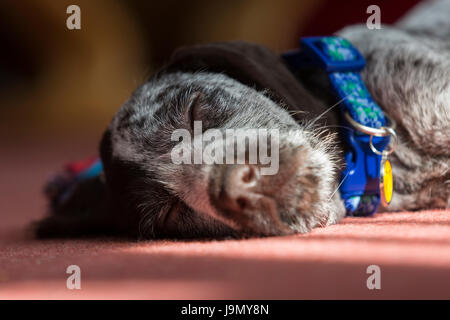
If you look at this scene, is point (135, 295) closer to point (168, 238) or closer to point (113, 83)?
point (168, 238)

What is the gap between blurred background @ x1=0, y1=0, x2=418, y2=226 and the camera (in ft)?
23.1

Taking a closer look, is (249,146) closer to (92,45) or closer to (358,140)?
(358,140)

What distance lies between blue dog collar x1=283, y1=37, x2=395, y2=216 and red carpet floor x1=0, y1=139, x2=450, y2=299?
0.39ft

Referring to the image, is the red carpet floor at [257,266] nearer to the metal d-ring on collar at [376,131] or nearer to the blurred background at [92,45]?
the metal d-ring on collar at [376,131]

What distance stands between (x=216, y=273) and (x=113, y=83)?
6.85 metres

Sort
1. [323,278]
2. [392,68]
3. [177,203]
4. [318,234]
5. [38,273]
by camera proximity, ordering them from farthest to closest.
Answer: [392,68] → [177,203] → [318,234] → [38,273] → [323,278]

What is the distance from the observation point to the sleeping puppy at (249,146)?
163 cm

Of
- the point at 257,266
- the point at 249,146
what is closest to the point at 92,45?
the point at 249,146

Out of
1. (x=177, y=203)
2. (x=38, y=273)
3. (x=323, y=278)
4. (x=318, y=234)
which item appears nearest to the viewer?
(x=323, y=278)

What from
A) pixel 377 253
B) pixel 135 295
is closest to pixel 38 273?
pixel 135 295

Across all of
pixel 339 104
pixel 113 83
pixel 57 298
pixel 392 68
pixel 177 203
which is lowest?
pixel 57 298

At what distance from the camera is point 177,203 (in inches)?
72.0

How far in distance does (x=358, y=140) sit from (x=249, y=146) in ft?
Result: 1.66

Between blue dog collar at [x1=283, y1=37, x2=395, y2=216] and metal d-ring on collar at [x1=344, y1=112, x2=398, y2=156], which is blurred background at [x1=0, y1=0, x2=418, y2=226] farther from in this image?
metal d-ring on collar at [x1=344, y1=112, x2=398, y2=156]
